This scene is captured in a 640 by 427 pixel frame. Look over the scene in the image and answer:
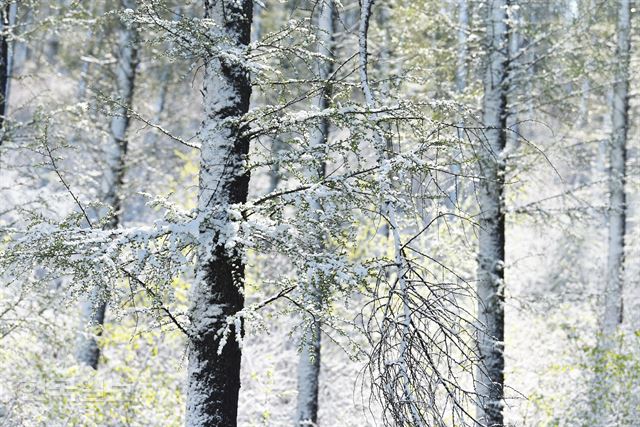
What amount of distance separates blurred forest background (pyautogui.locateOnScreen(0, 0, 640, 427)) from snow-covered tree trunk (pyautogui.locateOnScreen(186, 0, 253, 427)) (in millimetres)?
Result: 14

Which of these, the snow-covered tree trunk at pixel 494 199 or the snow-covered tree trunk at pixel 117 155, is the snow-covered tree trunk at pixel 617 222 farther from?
the snow-covered tree trunk at pixel 117 155

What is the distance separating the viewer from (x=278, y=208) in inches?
156

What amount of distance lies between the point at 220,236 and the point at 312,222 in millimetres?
537

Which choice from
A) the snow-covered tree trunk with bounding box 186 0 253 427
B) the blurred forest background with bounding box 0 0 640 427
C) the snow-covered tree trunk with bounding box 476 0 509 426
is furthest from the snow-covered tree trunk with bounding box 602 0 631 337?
the snow-covered tree trunk with bounding box 186 0 253 427

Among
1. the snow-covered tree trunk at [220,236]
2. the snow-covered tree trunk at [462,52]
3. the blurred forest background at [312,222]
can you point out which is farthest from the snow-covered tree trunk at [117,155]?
the snow-covered tree trunk at [220,236]

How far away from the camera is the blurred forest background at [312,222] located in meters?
3.52

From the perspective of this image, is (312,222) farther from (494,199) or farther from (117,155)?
(117,155)

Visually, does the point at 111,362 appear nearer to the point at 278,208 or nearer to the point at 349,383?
the point at 349,383

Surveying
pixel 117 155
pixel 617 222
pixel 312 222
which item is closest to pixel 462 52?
pixel 312 222

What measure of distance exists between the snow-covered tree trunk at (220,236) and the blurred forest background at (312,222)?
0.01m

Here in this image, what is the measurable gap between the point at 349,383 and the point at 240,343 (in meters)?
6.73

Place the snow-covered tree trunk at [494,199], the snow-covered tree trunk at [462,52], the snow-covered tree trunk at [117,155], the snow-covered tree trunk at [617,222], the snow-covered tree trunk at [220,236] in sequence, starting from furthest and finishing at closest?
the snow-covered tree trunk at [617,222]
the snow-covered tree trunk at [117,155]
the snow-covered tree trunk at [462,52]
the snow-covered tree trunk at [494,199]
the snow-covered tree trunk at [220,236]

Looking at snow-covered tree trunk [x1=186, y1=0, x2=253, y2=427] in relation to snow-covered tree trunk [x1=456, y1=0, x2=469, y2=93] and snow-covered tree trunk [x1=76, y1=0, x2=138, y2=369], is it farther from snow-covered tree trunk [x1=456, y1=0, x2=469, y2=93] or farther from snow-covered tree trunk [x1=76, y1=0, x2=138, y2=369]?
snow-covered tree trunk [x1=76, y1=0, x2=138, y2=369]

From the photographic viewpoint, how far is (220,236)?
3.78 meters
